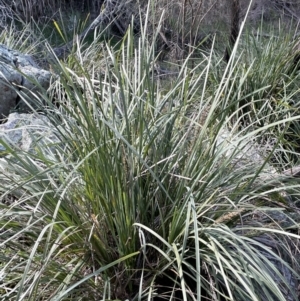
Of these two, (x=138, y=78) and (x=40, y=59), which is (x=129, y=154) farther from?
(x=40, y=59)

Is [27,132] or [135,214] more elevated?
[135,214]

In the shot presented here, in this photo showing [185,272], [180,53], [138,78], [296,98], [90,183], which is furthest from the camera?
[180,53]

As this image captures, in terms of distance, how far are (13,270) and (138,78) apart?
1022 millimetres

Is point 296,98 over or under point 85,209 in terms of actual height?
under

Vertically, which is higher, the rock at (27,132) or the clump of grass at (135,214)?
the clump of grass at (135,214)

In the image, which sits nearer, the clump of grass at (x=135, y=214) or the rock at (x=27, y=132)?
the clump of grass at (x=135, y=214)

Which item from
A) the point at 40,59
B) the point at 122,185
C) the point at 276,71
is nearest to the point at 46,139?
the point at 122,185

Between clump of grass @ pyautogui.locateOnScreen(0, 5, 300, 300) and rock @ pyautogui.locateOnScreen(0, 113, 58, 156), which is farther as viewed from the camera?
rock @ pyautogui.locateOnScreen(0, 113, 58, 156)

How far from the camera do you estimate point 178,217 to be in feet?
7.33

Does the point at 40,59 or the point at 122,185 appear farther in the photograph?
the point at 40,59

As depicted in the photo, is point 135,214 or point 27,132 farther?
point 27,132

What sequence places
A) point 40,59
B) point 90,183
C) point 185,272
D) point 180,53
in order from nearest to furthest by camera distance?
1. point 185,272
2. point 90,183
3. point 180,53
4. point 40,59

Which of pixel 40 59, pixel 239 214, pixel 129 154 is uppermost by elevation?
pixel 129 154

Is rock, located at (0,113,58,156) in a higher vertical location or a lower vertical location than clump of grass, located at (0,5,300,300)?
lower
